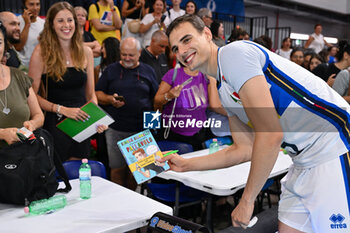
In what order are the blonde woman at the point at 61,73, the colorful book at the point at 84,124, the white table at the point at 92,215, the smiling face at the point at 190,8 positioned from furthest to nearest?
the smiling face at the point at 190,8, the blonde woman at the point at 61,73, the colorful book at the point at 84,124, the white table at the point at 92,215

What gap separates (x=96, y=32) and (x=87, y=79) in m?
2.12

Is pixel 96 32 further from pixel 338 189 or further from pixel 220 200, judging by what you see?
pixel 338 189

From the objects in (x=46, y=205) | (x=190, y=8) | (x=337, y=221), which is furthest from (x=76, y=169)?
(x=190, y=8)

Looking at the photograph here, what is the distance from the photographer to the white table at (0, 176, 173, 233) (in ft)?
5.41

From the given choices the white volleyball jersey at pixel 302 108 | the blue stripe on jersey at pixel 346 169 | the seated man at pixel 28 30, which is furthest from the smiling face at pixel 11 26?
the blue stripe on jersey at pixel 346 169

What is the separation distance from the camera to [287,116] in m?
1.35

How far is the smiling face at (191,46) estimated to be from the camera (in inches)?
56.4

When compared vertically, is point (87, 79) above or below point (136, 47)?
below

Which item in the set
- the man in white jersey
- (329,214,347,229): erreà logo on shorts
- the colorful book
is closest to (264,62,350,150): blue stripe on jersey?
the man in white jersey

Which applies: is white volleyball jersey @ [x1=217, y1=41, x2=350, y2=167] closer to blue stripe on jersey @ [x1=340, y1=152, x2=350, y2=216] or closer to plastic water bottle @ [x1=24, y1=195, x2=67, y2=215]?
blue stripe on jersey @ [x1=340, y1=152, x2=350, y2=216]

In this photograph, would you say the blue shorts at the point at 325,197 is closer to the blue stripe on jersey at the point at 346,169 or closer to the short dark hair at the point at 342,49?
the blue stripe on jersey at the point at 346,169

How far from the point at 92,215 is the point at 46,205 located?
0.25 metres

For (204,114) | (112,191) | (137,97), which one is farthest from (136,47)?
(112,191)

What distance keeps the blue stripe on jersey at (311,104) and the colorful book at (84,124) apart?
158 cm
